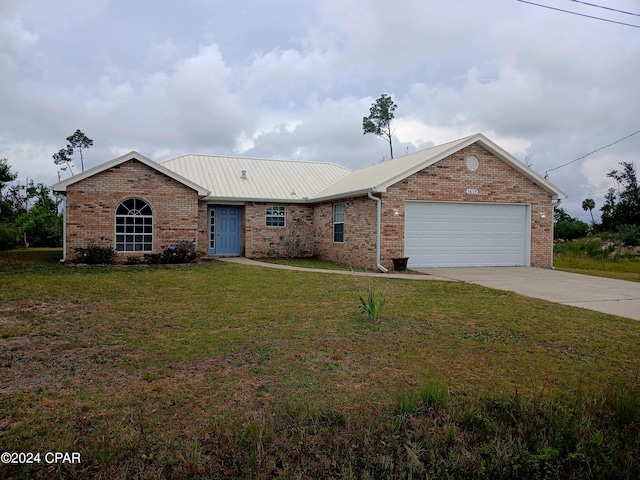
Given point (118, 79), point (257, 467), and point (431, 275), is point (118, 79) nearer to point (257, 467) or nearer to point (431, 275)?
point (431, 275)

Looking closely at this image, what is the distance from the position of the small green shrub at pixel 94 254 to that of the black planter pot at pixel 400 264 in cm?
982

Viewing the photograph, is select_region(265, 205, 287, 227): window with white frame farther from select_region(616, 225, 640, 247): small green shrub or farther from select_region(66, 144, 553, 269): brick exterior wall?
select_region(616, 225, 640, 247): small green shrub

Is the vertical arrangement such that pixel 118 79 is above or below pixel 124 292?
above

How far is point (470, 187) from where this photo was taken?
1720 cm

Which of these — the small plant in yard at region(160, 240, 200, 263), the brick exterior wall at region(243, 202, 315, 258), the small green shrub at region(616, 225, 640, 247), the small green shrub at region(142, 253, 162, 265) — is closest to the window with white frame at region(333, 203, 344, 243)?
the brick exterior wall at region(243, 202, 315, 258)

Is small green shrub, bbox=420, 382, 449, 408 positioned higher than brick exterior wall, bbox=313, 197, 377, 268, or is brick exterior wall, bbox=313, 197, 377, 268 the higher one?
brick exterior wall, bbox=313, 197, 377, 268

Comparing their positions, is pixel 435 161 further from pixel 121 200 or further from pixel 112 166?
A: pixel 112 166

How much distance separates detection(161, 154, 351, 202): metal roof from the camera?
21.1 meters

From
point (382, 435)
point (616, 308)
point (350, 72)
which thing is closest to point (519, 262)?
point (616, 308)

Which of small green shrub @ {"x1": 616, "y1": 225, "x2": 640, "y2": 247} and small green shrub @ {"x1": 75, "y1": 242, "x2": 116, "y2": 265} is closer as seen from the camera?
small green shrub @ {"x1": 75, "y1": 242, "x2": 116, "y2": 265}

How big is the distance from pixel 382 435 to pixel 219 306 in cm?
583

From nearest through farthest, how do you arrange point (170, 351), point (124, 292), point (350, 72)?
point (170, 351) < point (124, 292) < point (350, 72)

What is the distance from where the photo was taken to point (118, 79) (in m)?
18.5

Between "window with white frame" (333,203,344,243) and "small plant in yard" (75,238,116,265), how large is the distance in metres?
8.33
